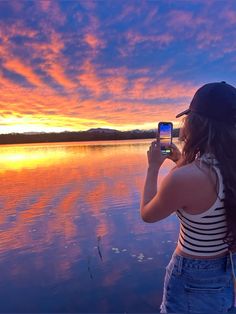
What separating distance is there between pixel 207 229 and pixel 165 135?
878mm

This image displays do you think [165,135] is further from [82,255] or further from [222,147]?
[82,255]

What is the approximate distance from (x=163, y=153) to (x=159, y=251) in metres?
5.44

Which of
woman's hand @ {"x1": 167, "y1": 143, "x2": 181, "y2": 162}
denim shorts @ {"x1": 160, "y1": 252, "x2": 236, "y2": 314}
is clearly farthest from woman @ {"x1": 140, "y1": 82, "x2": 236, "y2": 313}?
woman's hand @ {"x1": 167, "y1": 143, "x2": 181, "y2": 162}

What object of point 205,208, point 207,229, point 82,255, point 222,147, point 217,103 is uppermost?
point 217,103

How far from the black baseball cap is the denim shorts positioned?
856 mm

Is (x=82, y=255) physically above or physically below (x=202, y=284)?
below

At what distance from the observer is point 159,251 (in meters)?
7.69

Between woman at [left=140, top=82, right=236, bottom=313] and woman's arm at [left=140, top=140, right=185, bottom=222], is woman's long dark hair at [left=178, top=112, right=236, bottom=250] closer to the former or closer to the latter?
woman at [left=140, top=82, right=236, bottom=313]

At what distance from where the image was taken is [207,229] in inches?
87.4

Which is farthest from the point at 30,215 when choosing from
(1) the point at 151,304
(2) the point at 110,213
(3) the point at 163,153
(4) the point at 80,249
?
(3) the point at 163,153

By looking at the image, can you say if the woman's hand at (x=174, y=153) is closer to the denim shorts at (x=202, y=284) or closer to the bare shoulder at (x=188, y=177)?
the bare shoulder at (x=188, y=177)

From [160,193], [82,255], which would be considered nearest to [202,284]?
[160,193]

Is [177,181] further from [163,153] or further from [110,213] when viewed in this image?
[110,213]

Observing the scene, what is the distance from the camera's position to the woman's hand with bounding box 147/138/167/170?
2.54m
